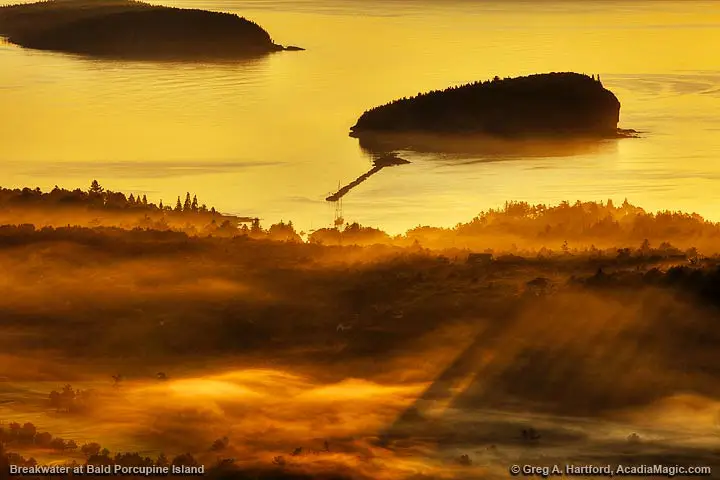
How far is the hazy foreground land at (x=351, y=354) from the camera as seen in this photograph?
11320 millimetres

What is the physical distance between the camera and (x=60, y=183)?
34.4 metres

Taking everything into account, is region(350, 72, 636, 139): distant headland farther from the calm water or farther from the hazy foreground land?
the hazy foreground land

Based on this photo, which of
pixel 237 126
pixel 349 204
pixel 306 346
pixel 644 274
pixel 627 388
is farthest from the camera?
pixel 237 126

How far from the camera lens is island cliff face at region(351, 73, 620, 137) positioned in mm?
47000

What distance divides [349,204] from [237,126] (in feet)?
49.1

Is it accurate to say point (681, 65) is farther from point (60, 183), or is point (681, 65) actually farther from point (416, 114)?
point (60, 183)

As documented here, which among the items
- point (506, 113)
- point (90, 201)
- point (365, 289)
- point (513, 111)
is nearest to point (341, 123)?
point (506, 113)

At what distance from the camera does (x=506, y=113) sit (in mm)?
48938

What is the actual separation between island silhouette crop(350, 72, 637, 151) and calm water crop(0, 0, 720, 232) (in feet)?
4.62

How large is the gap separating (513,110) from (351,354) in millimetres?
35375

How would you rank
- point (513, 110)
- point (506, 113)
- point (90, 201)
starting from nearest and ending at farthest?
1. point (90, 201)
2. point (506, 113)
3. point (513, 110)

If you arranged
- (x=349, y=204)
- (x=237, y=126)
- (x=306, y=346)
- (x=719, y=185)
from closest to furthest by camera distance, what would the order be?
(x=306, y=346), (x=349, y=204), (x=719, y=185), (x=237, y=126)

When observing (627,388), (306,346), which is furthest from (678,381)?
(306,346)

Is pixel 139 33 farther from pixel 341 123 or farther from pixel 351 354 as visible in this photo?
pixel 351 354
